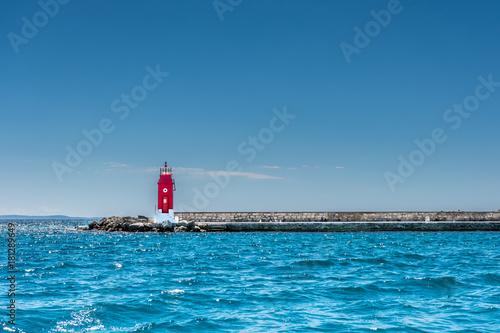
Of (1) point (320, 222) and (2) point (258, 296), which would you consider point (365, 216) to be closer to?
(1) point (320, 222)

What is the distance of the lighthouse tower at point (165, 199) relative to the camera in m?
42.7

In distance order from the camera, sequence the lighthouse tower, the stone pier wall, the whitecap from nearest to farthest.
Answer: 1. the whitecap
2. the lighthouse tower
3. the stone pier wall

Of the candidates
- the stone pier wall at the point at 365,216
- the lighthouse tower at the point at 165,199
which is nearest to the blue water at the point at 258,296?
the lighthouse tower at the point at 165,199

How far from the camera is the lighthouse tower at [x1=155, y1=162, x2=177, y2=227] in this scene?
42.7 metres

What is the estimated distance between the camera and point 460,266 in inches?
647

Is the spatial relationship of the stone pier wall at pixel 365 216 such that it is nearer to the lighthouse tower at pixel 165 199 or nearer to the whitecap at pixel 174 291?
the lighthouse tower at pixel 165 199

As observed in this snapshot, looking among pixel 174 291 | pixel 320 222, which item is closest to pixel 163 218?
pixel 320 222

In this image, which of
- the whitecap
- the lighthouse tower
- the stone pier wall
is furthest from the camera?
the stone pier wall

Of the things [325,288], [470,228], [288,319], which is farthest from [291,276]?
[470,228]

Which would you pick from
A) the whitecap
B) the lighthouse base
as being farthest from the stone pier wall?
the whitecap

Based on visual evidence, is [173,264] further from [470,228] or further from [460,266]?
[470,228]

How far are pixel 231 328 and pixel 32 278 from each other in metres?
8.25

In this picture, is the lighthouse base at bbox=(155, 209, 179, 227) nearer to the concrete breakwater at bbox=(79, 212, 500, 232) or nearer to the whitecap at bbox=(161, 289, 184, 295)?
the concrete breakwater at bbox=(79, 212, 500, 232)

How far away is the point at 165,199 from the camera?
142 feet
